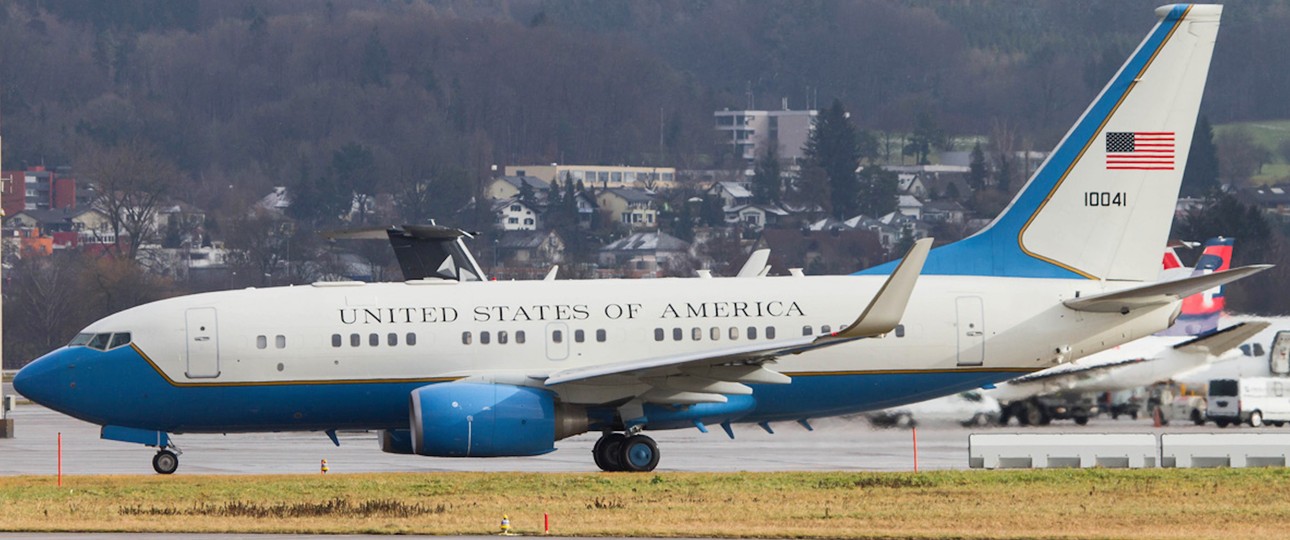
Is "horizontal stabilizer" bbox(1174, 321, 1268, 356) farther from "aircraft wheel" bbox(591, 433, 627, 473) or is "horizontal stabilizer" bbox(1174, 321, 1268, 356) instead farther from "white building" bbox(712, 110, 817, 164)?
"white building" bbox(712, 110, 817, 164)

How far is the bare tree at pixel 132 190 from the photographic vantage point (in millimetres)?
118375

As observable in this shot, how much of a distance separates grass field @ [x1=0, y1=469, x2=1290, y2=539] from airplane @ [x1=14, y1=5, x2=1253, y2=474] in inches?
51.0

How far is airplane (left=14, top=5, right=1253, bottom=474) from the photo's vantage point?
3247 cm

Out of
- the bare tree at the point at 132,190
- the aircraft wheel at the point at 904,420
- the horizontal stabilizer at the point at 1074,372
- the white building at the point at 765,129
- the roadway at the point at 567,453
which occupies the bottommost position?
the roadway at the point at 567,453

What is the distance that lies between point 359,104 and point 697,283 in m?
132

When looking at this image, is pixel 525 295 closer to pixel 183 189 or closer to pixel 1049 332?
pixel 1049 332

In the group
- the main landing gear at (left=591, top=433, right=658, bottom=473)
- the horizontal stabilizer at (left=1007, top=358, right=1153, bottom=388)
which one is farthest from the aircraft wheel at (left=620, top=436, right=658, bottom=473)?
the horizontal stabilizer at (left=1007, top=358, right=1153, bottom=388)

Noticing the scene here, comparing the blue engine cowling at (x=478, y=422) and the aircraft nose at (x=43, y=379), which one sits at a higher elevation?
the aircraft nose at (x=43, y=379)

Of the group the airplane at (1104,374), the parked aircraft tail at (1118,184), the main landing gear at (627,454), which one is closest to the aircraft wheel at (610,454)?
the main landing gear at (627,454)

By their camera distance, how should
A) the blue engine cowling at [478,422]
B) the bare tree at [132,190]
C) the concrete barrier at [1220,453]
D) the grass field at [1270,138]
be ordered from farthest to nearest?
1. the grass field at [1270,138]
2. the bare tree at [132,190]
3. the concrete barrier at [1220,453]
4. the blue engine cowling at [478,422]

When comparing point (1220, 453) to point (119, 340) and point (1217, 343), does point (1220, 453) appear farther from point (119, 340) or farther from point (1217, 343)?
point (119, 340)

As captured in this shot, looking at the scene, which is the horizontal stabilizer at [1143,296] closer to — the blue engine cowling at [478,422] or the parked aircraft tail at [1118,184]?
the parked aircraft tail at [1118,184]

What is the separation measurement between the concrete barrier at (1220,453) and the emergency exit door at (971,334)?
3162 mm

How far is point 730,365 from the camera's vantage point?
1254 inches
